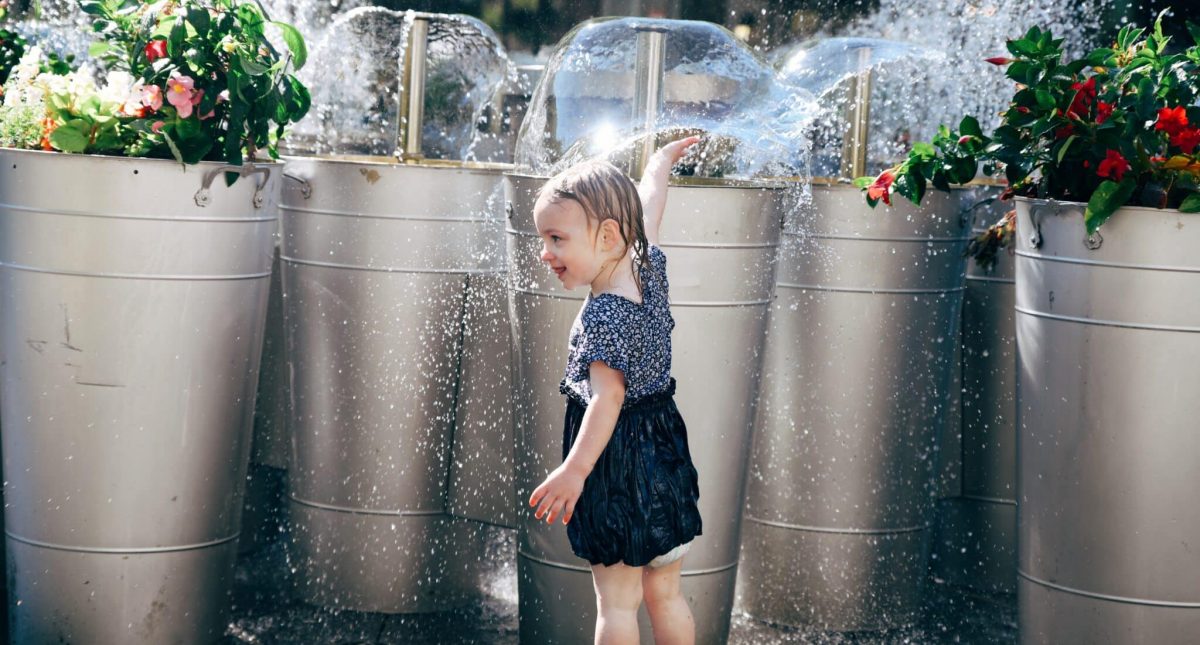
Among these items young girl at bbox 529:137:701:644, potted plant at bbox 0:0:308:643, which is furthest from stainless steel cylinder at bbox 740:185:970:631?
potted plant at bbox 0:0:308:643

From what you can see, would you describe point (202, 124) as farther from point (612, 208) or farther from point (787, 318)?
point (787, 318)

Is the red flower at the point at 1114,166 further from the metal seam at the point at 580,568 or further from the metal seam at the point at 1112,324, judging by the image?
the metal seam at the point at 580,568

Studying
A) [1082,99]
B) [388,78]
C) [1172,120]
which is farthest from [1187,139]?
[388,78]

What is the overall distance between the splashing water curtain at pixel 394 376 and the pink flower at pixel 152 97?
406mm

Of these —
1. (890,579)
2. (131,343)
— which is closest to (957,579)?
(890,579)

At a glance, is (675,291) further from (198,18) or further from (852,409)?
(198,18)

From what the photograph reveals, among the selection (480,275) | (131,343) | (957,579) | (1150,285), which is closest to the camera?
(1150,285)

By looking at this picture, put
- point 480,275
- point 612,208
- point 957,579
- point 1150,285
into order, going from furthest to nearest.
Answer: point 957,579
point 480,275
point 1150,285
point 612,208

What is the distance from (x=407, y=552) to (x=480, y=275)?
1.90 ft

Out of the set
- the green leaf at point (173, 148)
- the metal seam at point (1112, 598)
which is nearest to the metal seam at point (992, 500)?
the metal seam at point (1112, 598)

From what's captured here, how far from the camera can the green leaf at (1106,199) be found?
2.03 metres

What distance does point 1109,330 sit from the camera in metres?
2.08

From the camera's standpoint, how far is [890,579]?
2.75 meters

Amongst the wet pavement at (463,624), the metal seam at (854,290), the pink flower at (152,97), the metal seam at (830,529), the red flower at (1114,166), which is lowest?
the wet pavement at (463,624)
